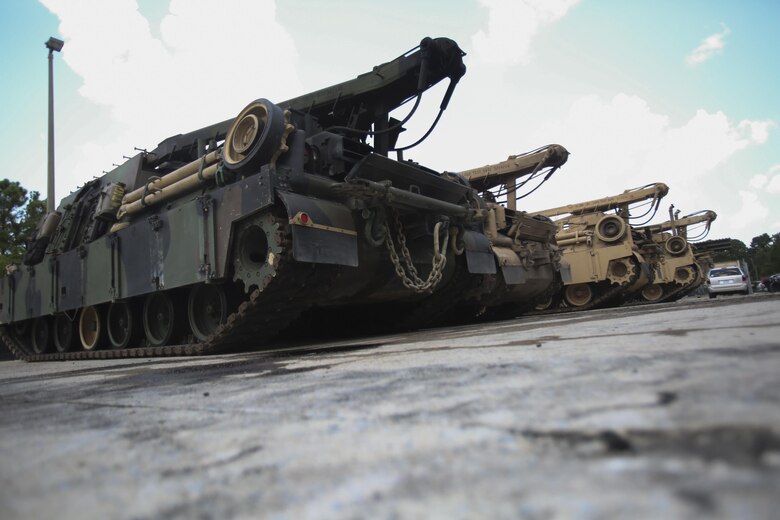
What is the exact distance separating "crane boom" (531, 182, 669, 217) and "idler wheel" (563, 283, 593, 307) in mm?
2910

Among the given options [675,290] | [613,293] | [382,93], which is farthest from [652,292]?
[382,93]

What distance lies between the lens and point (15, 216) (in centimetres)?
2003

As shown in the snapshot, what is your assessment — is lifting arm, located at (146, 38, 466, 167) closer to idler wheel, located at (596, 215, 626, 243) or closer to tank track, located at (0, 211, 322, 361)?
tank track, located at (0, 211, 322, 361)

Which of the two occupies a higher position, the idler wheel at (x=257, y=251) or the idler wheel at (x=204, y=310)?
the idler wheel at (x=257, y=251)

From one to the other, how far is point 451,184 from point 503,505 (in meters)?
6.62

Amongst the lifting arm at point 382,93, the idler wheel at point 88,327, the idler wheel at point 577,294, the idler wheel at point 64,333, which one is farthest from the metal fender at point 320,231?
the idler wheel at point 577,294

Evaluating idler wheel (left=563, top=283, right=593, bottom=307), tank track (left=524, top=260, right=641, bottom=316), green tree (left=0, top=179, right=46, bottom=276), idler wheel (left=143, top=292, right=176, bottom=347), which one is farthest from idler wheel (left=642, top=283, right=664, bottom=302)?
green tree (left=0, top=179, right=46, bottom=276)

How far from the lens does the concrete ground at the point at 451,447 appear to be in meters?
0.70

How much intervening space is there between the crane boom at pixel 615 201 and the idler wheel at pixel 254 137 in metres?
13.0

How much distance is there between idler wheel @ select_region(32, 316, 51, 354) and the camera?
31.4 ft

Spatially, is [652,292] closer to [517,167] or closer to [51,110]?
[517,167]

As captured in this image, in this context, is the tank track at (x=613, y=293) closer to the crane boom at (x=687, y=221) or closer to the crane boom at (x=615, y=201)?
the crane boom at (x=615, y=201)

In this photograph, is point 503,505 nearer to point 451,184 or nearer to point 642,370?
point 642,370

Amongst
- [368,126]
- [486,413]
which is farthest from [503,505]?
[368,126]
